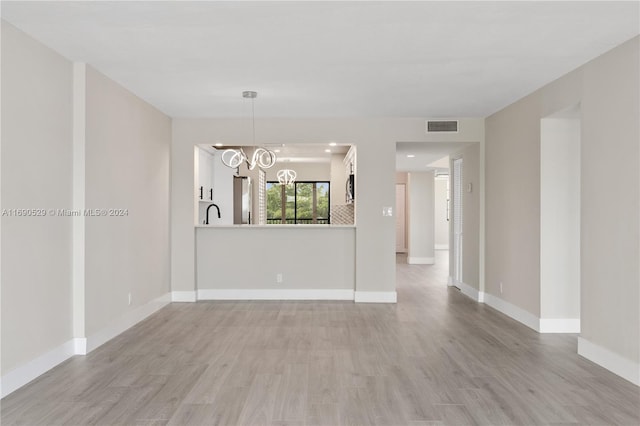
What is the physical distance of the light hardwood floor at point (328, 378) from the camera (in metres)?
2.68

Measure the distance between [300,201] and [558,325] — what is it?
9.10 m

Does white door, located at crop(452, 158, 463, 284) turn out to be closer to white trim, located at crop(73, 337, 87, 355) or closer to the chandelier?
the chandelier

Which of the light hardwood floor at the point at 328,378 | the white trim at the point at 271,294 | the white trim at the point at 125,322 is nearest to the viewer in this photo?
the light hardwood floor at the point at 328,378

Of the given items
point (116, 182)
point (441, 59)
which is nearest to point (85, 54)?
point (116, 182)

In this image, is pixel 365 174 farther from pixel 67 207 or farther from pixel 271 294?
pixel 67 207

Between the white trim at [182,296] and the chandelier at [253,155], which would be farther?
the white trim at [182,296]

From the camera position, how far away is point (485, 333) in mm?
4551

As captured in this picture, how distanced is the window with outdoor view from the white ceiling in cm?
790

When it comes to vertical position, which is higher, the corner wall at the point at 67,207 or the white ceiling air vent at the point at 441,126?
the white ceiling air vent at the point at 441,126

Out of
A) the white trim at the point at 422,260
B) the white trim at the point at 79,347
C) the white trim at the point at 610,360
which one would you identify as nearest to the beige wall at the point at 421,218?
the white trim at the point at 422,260

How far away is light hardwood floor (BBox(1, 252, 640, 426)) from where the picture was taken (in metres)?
2.68

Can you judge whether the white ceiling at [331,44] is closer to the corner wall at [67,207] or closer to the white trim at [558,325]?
the corner wall at [67,207]

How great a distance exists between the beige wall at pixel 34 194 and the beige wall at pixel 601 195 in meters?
4.44

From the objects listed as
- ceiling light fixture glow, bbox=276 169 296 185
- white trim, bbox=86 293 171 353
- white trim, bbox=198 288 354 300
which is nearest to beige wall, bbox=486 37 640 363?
white trim, bbox=198 288 354 300
